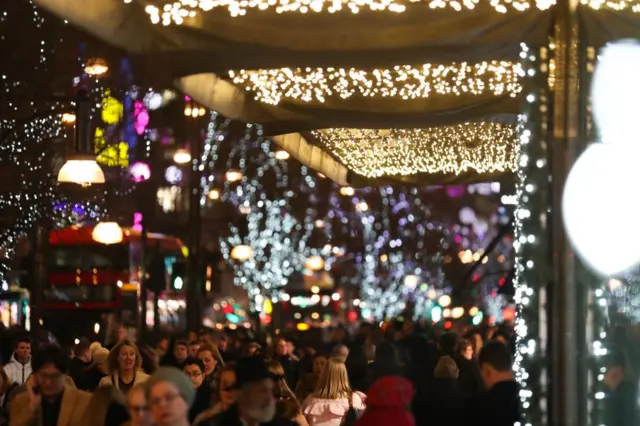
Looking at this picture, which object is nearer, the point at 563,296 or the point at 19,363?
the point at 563,296

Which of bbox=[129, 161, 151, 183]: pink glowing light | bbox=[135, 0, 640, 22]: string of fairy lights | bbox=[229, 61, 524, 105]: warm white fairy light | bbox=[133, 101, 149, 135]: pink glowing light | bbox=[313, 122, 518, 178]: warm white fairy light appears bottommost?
bbox=[135, 0, 640, 22]: string of fairy lights

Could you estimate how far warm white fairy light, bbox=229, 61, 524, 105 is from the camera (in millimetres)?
9703

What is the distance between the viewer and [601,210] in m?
6.21

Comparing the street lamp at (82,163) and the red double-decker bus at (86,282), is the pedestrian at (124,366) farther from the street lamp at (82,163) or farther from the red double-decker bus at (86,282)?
the red double-decker bus at (86,282)

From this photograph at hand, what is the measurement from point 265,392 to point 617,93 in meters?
2.46

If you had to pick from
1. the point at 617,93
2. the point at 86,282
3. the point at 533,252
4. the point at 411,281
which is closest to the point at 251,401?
the point at 533,252

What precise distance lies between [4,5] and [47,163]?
604 cm

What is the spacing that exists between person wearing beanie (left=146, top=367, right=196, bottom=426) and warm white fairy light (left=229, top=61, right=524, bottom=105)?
3371 millimetres

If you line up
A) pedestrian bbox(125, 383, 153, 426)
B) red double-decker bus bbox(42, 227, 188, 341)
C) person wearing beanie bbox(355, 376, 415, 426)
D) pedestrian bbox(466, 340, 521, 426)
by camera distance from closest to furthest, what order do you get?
pedestrian bbox(125, 383, 153, 426)
person wearing beanie bbox(355, 376, 415, 426)
pedestrian bbox(466, 340, 521, 426)
red double-decker bus bbox(42, 227, 188, 341)

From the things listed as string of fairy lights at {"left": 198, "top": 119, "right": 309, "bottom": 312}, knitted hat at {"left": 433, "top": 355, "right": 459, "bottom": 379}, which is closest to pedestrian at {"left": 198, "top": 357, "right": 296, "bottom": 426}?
knitted hat at {"left": 433, "top": 355, "right": 459, "bottom": 379}

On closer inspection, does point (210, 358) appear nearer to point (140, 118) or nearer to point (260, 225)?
A: point (140, 118)

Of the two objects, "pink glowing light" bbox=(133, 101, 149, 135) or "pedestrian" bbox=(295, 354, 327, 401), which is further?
"pink glowing light" bbox=(133, 101, 149, 135)

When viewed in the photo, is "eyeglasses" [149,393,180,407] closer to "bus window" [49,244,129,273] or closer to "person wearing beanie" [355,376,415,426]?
"person wearing beanie" [355,376,415,426]

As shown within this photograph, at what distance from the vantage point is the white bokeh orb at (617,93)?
6.35m
